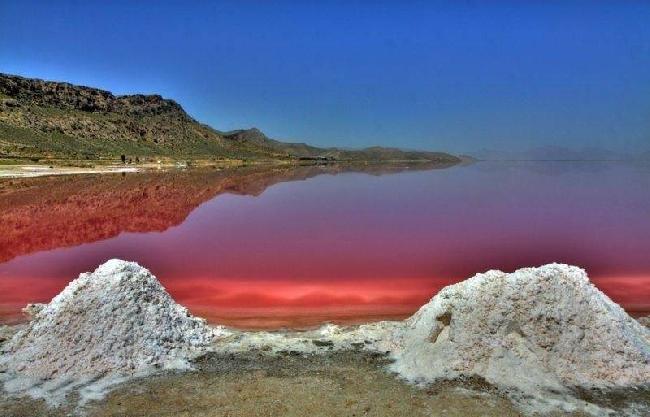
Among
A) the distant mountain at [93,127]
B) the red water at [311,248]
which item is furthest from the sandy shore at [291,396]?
the distant mountain at [93,127]

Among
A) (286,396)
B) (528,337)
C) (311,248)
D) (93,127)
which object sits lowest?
(286,396)

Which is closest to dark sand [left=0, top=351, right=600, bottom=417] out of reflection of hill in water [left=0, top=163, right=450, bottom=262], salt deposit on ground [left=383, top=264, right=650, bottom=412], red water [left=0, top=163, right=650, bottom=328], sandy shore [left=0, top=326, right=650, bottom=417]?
sandy shore [left=0, top=326, right=650, bottom=417]

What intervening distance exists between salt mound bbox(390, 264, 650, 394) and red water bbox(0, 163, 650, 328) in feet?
8.16

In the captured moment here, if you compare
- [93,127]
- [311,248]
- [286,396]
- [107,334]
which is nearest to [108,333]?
[107,334]

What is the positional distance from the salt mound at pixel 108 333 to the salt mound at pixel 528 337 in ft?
11.6

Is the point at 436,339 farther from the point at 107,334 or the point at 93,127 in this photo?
the point at 93,127

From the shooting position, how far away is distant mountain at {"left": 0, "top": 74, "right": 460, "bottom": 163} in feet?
296

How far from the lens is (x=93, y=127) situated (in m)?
120

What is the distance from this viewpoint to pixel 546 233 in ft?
62.0

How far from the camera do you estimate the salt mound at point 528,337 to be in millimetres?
7219

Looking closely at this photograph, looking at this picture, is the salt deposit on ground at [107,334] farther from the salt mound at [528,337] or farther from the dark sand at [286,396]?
the salt mound at [528,337]

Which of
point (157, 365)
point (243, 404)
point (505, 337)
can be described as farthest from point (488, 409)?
point (157, 365)

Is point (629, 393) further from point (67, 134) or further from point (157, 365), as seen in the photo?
point (67, 134)

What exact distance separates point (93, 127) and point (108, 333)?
408 ft
